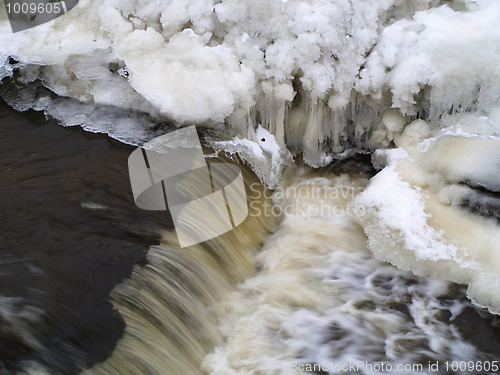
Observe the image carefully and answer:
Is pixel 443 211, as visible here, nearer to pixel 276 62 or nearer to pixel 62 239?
pixel 276 62

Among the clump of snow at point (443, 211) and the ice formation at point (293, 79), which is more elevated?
the ice formation at point (293, 79)

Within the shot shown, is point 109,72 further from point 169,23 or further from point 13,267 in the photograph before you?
point 13,267

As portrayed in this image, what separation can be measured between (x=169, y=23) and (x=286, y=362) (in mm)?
2660

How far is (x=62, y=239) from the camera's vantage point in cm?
320

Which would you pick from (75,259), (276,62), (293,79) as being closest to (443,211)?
(293,79)

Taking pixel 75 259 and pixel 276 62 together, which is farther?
pixel 276 62

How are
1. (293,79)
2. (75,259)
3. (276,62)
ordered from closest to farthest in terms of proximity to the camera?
(75,259) < (276,62) < (293,79)

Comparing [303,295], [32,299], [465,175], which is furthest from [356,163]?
[32,299]

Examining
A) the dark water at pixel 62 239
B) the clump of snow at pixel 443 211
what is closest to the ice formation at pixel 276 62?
the clump of snow at pixel 443 211

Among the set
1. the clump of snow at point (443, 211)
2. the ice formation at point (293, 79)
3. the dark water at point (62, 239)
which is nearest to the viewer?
the dark water at point (62, 239)

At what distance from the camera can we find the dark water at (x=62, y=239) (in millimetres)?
2773

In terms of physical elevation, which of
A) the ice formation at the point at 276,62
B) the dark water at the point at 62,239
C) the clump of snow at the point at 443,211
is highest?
the ice formation at the point at 276,62

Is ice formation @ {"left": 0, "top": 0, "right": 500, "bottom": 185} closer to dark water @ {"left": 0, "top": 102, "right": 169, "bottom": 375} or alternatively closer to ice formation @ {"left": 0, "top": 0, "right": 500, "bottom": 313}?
ice formation @ {"left": 0, "top": 0, "right": 500, "bottom": 313}

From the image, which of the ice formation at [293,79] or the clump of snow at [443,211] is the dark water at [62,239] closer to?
the ice formation at [293,79]
